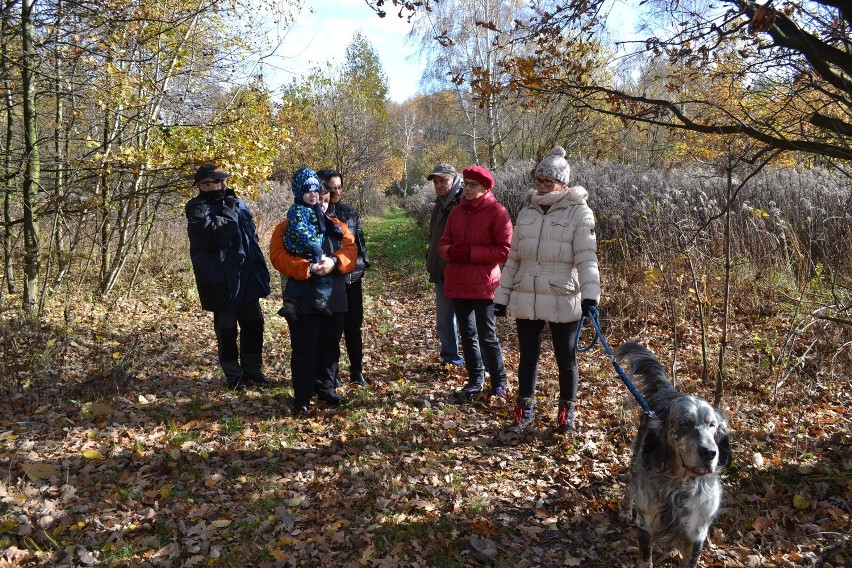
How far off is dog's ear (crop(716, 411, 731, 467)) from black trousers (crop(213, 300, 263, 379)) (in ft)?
14.1

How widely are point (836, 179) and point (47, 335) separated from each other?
1256cm

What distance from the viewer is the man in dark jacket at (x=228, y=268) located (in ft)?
Result: 17.4

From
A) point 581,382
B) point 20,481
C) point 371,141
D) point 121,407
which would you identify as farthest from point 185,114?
point 371,141

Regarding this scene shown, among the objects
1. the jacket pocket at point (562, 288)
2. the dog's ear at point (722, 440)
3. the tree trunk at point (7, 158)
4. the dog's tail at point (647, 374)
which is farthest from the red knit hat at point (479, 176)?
the tree trunk at point (7, 158)

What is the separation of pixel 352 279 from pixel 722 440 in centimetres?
391

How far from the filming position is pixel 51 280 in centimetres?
851

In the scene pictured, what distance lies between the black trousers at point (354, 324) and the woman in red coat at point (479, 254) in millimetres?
1154

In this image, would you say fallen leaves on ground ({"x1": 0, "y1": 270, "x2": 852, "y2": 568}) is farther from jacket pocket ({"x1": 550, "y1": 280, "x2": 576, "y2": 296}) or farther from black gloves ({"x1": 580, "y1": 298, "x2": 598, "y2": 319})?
jacket pocket ({"x1": 550, "y1": 280, "x2": 576, "y2": 296})

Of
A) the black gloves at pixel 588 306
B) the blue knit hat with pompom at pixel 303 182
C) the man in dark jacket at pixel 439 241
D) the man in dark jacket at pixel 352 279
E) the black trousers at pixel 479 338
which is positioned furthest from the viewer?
the man in dark jacket at pixel 439 241

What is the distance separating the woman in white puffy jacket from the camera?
4.31 metres

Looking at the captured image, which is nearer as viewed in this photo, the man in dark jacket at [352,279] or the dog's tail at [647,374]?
the dog's tail at [647,374]

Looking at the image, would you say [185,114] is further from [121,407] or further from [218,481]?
[218,481]

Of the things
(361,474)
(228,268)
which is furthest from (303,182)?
(361,474)

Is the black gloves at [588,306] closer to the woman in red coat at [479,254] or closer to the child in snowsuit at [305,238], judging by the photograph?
the woman in red coat at [479,254]
